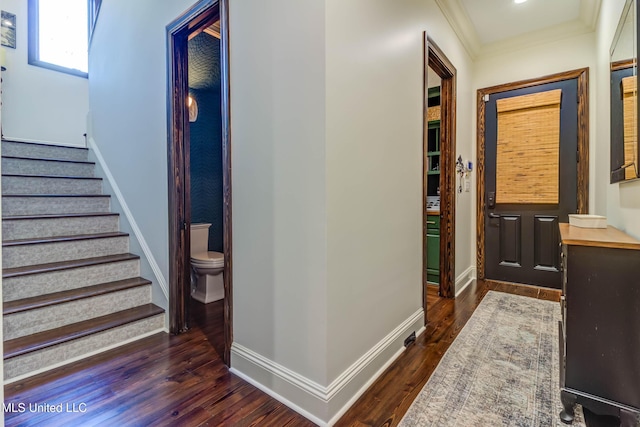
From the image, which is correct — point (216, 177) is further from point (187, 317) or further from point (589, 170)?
point (589, 170)

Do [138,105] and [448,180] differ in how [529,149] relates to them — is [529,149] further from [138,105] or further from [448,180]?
[138,105]

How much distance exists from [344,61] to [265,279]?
116cm

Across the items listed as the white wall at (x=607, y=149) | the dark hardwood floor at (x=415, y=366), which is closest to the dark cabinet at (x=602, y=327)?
the white wall at (x=607, y=149)

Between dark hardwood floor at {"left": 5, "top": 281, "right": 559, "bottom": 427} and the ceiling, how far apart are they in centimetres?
285

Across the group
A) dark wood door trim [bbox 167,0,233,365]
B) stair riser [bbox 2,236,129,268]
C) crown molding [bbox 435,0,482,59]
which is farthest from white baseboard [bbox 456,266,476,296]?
stair riser [bbox 2,236,129,268]

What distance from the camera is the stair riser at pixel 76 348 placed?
1.77 metres

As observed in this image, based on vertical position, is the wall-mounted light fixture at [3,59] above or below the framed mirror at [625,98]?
above

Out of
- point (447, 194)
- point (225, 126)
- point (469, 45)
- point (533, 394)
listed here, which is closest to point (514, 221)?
point (447, 194)

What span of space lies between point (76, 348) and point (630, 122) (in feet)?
11.2

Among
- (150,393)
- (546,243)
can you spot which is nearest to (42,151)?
(150,393)

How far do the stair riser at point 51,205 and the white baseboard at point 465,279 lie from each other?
3574mm

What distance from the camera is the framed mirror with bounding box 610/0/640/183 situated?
1607 millimetres

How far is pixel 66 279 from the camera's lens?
2270 mm

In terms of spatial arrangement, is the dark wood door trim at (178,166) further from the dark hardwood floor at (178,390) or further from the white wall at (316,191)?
the white wall at (316,191)
